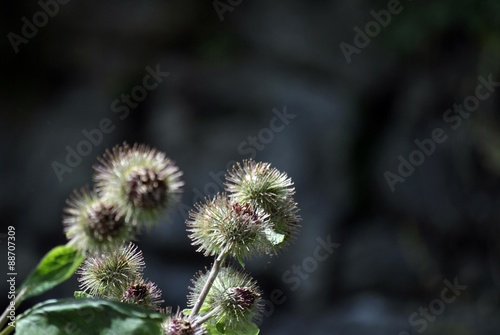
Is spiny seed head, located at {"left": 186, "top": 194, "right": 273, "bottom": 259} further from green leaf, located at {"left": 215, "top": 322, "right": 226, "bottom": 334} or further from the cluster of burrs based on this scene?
green leaf, located at {"left": 215, "top": 322, "right": 226, "bottom": 334}

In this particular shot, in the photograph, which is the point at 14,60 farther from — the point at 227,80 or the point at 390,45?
the point at 390,45

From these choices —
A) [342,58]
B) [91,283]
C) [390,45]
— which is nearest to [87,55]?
[342,58]

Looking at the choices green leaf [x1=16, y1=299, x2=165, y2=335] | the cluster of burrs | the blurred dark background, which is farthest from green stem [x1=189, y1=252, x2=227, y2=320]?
the blurred dark background

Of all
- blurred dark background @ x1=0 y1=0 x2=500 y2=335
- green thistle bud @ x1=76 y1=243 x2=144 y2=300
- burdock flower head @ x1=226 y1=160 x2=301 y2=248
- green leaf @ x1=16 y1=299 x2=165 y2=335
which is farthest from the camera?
blurred dark background @ x1=0 y1=0 x2=500 y2=335

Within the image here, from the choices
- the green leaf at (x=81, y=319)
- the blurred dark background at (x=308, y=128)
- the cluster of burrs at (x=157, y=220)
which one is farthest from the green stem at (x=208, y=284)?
the blurred dark background at (x=308, y=128)

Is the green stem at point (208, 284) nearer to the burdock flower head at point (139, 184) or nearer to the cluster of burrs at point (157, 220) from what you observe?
the cluster of burrs at point (157, 220)

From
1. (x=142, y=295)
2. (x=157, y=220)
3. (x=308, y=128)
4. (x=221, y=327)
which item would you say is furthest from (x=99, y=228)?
(x=308, y=128)
